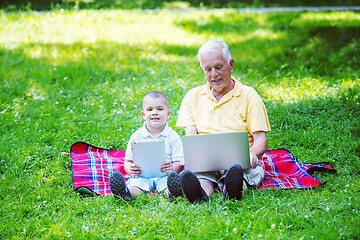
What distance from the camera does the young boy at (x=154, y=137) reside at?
4035 mm

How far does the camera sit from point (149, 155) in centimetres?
396

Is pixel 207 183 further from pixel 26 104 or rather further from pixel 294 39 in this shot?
pixel 294 39

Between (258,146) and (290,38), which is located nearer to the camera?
(258,146)

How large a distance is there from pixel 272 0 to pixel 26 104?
983 centimetres

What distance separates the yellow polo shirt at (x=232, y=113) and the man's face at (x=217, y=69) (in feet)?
0.44

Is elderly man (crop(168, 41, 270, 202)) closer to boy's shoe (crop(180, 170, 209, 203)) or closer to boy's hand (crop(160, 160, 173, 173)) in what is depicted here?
boy's shoe (crop(180, 170, 209, 203))

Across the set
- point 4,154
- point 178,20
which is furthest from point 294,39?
point 4,154

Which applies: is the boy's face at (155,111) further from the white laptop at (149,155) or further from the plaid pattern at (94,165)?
the plaid pattern at (94,165)

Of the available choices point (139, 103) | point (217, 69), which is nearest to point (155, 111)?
point (217, 69)

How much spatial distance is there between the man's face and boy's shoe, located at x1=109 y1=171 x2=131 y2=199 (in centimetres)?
118

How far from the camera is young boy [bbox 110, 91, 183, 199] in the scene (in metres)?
4.04

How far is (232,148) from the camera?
3.67 meters

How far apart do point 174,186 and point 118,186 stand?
478mm

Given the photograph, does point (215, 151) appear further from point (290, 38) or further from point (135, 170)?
point (290, 38)
